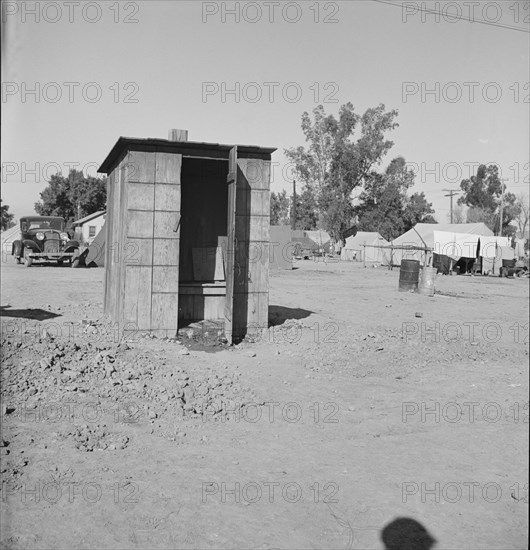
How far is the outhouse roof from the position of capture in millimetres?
9586

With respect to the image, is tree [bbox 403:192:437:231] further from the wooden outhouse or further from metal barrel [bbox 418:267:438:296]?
the wooden outhouse

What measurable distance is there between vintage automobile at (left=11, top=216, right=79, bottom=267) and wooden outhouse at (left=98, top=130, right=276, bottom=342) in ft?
59.5

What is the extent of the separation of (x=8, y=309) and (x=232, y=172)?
19.4 feet

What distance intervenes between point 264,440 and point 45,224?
2900 cm

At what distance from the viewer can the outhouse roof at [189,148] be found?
959 centimetres

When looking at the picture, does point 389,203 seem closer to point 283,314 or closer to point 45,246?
point 45,246

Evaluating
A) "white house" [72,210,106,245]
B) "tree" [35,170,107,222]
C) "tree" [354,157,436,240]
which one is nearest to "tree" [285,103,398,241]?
"tree" [354,157,436,240]

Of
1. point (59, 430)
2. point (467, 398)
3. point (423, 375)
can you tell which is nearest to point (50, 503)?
point (59, 430)

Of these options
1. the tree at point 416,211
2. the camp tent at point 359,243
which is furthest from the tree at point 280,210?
the camp tent at point 359,243

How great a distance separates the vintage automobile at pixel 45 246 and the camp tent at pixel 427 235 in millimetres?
17929

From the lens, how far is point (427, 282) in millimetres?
19031

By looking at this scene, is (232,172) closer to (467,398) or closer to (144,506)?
(467,398)

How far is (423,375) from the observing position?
8047mm

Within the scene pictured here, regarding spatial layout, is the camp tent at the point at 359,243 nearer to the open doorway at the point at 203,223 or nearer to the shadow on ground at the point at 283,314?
the shadow on ground at the point at 283,314
